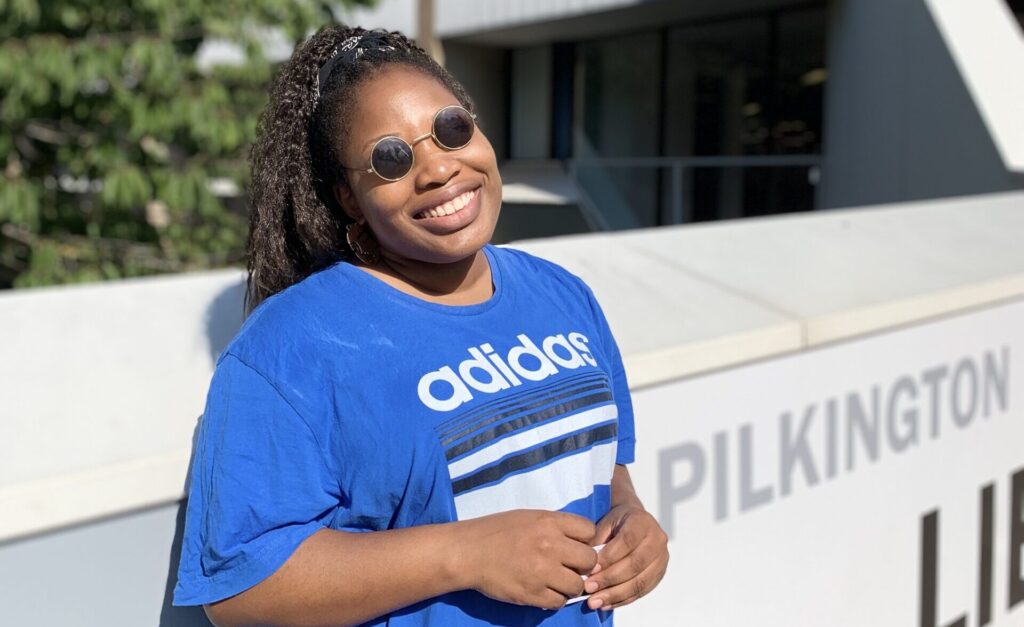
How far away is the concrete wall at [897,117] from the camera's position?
791 centimetres

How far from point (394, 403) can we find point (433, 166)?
0.34 metres

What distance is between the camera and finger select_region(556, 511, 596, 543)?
130 centimetres

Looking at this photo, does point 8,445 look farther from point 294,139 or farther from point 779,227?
point 779,227

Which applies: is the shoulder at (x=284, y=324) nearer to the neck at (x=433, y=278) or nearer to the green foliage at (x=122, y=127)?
the neck at (x=433, y=278)

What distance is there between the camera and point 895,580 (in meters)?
2.95

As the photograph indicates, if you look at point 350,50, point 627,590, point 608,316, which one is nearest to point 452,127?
point 350,50

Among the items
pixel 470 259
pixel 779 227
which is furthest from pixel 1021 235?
pixel 470 259

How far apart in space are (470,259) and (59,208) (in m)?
5.10

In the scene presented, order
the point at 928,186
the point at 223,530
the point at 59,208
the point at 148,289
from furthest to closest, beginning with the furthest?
the point at 928,186
the point at 59,208
the point at 148,289
the point at 223,530

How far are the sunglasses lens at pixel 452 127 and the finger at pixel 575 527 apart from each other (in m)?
0.53

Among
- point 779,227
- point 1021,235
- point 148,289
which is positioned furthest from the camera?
point 1021,235

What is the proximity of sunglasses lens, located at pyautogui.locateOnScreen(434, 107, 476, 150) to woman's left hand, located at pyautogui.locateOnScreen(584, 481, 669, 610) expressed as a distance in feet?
1.96

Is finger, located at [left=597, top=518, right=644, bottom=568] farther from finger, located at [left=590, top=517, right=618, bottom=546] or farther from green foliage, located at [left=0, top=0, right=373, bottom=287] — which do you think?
green foliage, located at [left=0, top=0, right=373, bottom=287]

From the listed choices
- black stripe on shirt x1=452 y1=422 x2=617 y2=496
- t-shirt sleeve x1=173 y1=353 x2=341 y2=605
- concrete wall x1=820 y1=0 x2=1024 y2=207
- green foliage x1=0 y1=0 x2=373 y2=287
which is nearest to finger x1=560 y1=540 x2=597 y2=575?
black stripe on shirt x1=452 y1=422 x2=617 y2=496
